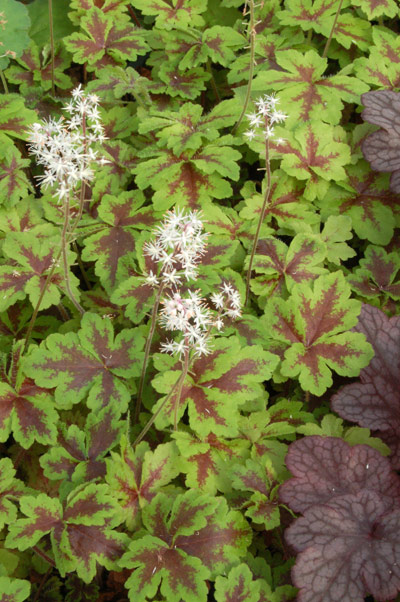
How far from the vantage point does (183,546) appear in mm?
1897


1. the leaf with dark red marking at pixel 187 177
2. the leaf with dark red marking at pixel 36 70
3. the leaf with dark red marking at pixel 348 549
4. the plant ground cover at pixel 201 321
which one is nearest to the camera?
the leaf with dark red marking at pixel 348 549

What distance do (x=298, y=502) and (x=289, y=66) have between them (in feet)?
6.81

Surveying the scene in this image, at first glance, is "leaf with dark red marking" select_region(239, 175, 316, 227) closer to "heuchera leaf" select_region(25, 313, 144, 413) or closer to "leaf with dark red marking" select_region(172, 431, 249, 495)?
"heuchera leaf" select_region(25, 313, 144, 413)

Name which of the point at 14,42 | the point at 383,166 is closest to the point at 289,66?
the point at 383,166

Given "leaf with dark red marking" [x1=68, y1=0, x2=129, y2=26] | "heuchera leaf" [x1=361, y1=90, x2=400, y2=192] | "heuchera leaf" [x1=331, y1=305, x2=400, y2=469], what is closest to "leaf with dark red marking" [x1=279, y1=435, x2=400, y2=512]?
"heuchera leaf" [x1=331, y1=305, x2=400, y2=469]

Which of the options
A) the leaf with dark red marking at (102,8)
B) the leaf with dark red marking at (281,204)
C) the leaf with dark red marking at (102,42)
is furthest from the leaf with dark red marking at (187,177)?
the leaf with dark red marking at (102,8)

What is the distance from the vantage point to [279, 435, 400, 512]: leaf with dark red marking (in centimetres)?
193

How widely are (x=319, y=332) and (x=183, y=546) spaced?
3.18 feet

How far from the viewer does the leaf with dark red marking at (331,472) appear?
1.93 meters

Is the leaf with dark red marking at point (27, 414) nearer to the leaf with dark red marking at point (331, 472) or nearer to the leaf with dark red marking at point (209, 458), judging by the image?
the leaf with dark red marking at point (209, 458)

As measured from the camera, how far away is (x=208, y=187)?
2684mm

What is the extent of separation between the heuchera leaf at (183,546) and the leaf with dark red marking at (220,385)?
25 cm

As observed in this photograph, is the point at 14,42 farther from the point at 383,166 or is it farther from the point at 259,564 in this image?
the point at 259,564

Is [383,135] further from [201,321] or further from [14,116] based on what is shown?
[14,116]
